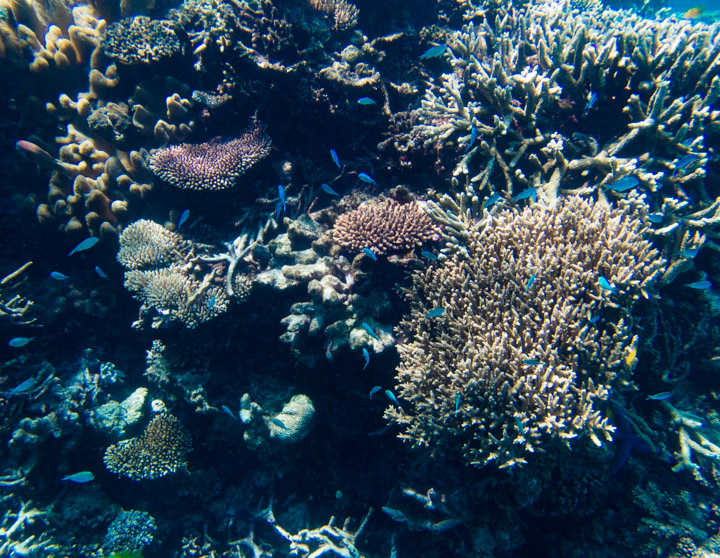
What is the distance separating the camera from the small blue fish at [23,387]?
4246 mm

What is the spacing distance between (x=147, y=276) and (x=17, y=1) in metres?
5.18

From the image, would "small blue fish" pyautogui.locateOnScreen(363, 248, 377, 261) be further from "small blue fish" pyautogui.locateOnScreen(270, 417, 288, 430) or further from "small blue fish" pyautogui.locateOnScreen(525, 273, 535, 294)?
"small blue fish" pyautogui.locateOnScreen(270, 417, 288, 430)

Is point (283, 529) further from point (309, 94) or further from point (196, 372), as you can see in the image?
point (309, 94)

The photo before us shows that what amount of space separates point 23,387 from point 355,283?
14.5ft

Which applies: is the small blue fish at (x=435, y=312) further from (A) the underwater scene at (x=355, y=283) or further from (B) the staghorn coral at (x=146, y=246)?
(B) the staghorn coral at (x=146, y=246)

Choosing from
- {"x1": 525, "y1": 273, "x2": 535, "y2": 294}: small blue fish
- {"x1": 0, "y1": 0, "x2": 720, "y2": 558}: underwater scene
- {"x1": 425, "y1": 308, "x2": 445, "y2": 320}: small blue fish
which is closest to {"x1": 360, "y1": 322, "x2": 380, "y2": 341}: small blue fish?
{"x1": 0, "y1": 0, "x2": 720, "y2": 558}: underwater scene

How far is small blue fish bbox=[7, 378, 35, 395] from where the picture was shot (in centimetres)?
425

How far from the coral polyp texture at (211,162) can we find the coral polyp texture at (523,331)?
2752 millimetres

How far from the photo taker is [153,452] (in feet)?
15.0

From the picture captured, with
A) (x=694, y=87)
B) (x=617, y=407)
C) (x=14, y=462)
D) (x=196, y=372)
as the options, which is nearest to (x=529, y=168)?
(x=694, y=87)

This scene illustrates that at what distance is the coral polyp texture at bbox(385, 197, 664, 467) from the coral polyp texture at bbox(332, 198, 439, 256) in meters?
0.40

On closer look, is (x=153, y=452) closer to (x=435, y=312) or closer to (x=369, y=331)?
(x=369, y=331)

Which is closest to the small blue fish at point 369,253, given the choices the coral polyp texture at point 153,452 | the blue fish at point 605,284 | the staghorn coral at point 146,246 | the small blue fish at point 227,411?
the blue fish at point 605,284

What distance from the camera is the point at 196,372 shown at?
14.4 ft
